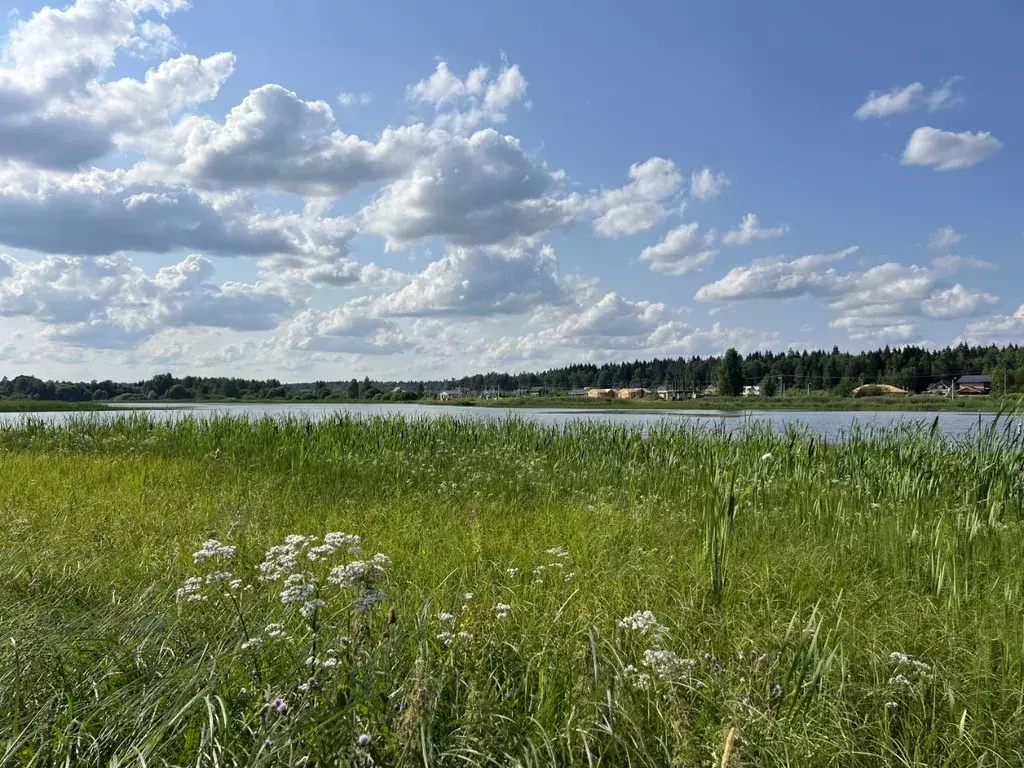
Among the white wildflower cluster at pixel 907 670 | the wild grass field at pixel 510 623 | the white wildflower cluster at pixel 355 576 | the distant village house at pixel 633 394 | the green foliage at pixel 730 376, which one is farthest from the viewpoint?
the distant village house at pixel 633 394

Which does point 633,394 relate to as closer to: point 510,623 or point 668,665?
point 510,623

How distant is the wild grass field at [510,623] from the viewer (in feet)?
6.39

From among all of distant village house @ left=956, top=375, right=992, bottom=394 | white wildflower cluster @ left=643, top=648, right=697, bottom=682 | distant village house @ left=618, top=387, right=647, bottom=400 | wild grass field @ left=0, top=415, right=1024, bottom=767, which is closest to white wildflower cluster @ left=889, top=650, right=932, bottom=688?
wild grass field @ left=0, top=415, right=1024, bottom=767

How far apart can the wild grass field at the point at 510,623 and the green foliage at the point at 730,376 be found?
77093 mm

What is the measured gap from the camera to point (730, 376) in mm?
81125

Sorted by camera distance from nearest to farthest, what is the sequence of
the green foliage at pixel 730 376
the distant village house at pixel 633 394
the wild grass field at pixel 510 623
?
the wild grass field at pixel 510 623 < the green foliage at pixel 730 376 < the distant village house at pixel 633 394

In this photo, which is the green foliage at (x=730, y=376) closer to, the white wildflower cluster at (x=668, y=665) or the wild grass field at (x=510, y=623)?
the wild grass field at (x=510, y=623)

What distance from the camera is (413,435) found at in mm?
12562

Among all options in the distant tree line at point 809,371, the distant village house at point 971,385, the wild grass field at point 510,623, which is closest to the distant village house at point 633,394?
the distant tree line at point 809,371

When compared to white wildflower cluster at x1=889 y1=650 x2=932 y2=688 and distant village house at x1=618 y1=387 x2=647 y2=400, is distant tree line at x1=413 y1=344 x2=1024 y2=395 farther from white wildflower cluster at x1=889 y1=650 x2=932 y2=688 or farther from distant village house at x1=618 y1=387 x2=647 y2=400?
white wildflower cluster at x1=889 y1=650 x2=932 y2=688

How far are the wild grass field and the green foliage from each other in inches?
3035

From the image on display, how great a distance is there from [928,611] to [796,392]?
82.6 meters

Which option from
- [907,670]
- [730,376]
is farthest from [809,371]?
[907,670]

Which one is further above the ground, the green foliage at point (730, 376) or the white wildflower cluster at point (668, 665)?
the green foliage at point (730, 376)
